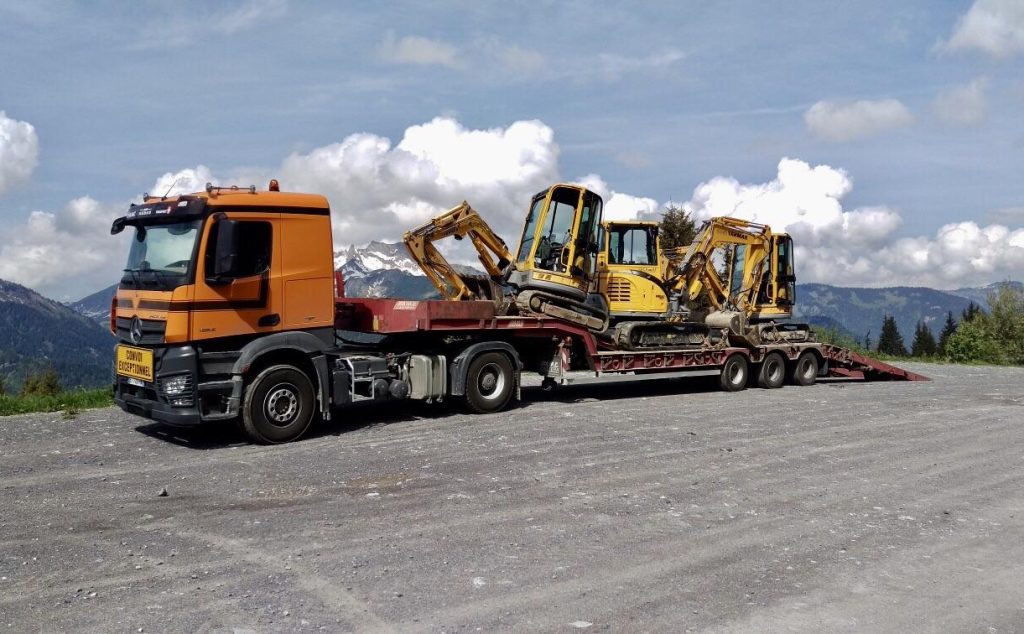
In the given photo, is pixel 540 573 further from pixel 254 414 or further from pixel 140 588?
pixel 254 414

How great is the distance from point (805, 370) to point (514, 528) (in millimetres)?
14791

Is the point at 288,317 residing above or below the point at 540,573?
above

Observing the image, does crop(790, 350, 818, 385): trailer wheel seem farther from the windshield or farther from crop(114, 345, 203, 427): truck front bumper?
the windshield

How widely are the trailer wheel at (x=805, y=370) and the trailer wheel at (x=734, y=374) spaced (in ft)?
6.77

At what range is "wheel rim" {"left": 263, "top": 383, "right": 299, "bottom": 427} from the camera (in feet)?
36.6

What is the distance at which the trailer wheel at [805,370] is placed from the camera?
65.2 ft

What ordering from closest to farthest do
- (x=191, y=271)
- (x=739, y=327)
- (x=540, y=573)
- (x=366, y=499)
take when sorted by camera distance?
1. (x=540, y=573)
2. (x=366, y=499)
3. (x=191, y=271)
4. (x=739, y=327)

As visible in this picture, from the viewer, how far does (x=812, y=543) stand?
22.8ft

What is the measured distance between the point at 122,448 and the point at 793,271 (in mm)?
16033

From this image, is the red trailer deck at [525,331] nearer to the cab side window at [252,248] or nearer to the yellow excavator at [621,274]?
the yellow excavator at [621,274]

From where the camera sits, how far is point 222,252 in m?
10.6

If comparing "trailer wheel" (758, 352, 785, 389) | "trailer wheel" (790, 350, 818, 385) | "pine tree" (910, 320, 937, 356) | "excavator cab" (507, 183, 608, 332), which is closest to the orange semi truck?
"excavator cab" (507, 183, 608, 332)

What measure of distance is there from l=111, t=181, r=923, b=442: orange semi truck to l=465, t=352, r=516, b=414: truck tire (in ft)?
0.11

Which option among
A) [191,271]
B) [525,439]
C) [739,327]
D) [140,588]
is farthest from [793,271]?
[140,588]
